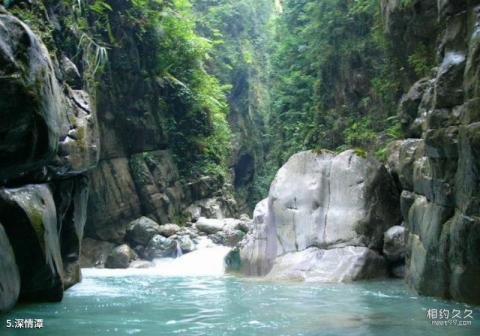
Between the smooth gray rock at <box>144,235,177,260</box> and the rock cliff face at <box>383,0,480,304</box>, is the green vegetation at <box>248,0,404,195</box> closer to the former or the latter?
the rock cliff face at <box>383,0,480,304</box>

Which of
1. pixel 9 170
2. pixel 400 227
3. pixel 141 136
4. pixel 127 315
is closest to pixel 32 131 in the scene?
pixel 9 170

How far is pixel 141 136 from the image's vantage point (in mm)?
20344

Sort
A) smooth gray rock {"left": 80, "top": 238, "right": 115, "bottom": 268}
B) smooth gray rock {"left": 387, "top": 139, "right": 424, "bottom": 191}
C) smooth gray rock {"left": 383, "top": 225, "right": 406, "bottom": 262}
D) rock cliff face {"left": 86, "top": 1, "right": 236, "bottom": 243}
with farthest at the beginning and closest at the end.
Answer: rock cliff face {"left": 86, "top": 1, "right": 236, "bottom": 243} < smooth gray rock {"left": 80, "top": 238, "right": 115, "bottom": 268} < smooth gray rock {"left": 383, "top": 225, "right": 406, "bottom": 262} < smooth gray rock {"left": 387, "top": 139, "right": 424, "bottom": 191}

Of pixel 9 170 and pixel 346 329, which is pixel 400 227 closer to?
pixel 346 329

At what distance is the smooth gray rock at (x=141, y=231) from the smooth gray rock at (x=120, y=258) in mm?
935

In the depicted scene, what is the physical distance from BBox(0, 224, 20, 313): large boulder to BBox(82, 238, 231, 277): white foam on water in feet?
21.4

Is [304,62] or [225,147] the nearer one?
[304,62]

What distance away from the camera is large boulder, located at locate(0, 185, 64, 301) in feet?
23.0

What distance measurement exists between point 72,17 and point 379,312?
30.3ft

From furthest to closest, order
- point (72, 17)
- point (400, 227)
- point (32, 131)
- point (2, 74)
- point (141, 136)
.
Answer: point (141, 136) < point (72, 17) < point (400, 227) < point (32, 131) < point (2, 74)

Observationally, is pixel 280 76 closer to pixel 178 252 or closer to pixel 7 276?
pixel 178 252

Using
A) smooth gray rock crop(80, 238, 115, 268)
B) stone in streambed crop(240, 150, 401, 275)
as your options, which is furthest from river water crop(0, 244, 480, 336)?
smooth gray rock crop(80, 238, 115, 268)

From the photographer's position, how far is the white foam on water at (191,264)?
14.0 m

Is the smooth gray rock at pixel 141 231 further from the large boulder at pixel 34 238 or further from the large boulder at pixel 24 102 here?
the large boulder at pixel 24 102
